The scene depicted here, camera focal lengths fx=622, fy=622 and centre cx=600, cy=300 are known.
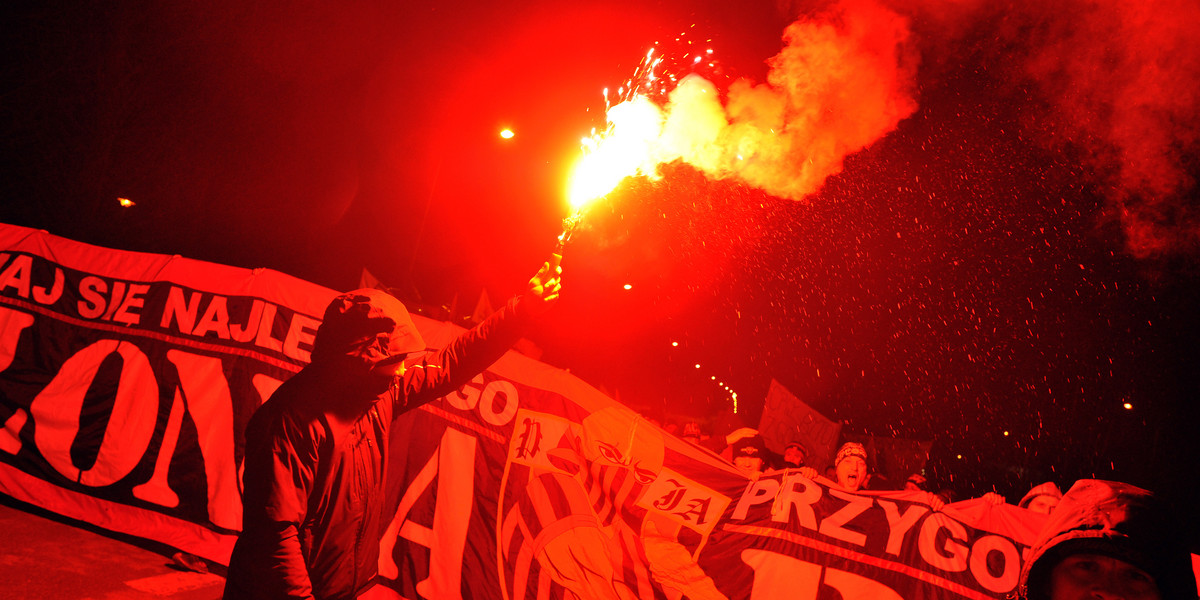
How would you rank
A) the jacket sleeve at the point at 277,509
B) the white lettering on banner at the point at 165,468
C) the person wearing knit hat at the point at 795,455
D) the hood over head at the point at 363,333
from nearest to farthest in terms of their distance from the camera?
the jacket sleeve at the point at 277,509 < the hood over head at the point at 363,333 < the white lettering on banner at the point at 165,468 < the person wearing knit hat at the point at 795,455

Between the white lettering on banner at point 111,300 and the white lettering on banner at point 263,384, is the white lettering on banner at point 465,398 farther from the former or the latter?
the white lettering on banner at point 111,300

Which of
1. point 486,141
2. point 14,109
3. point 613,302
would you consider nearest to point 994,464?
point 613,302

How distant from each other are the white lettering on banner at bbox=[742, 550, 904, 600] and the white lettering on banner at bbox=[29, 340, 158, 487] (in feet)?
A: 16.3

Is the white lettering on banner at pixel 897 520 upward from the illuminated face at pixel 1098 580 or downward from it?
upward

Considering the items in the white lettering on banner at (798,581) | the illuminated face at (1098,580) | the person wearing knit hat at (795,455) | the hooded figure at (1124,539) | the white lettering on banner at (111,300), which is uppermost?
the white lettering on banner at (111,300)

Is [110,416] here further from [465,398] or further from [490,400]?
[490,400]

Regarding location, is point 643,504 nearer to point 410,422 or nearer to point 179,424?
point 410,422

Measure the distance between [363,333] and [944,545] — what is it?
3.75 metres

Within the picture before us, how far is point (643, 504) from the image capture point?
14.3 ft

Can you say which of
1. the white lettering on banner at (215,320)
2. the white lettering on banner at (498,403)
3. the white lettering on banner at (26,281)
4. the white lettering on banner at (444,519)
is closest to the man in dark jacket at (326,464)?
the white lettering on banner at (444,519)

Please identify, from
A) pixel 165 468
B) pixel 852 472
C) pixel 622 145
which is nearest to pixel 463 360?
pixel 622 145

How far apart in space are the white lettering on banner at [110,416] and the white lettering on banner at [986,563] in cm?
625

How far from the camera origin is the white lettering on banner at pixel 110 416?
5164 mm

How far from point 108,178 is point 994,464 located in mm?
30651
